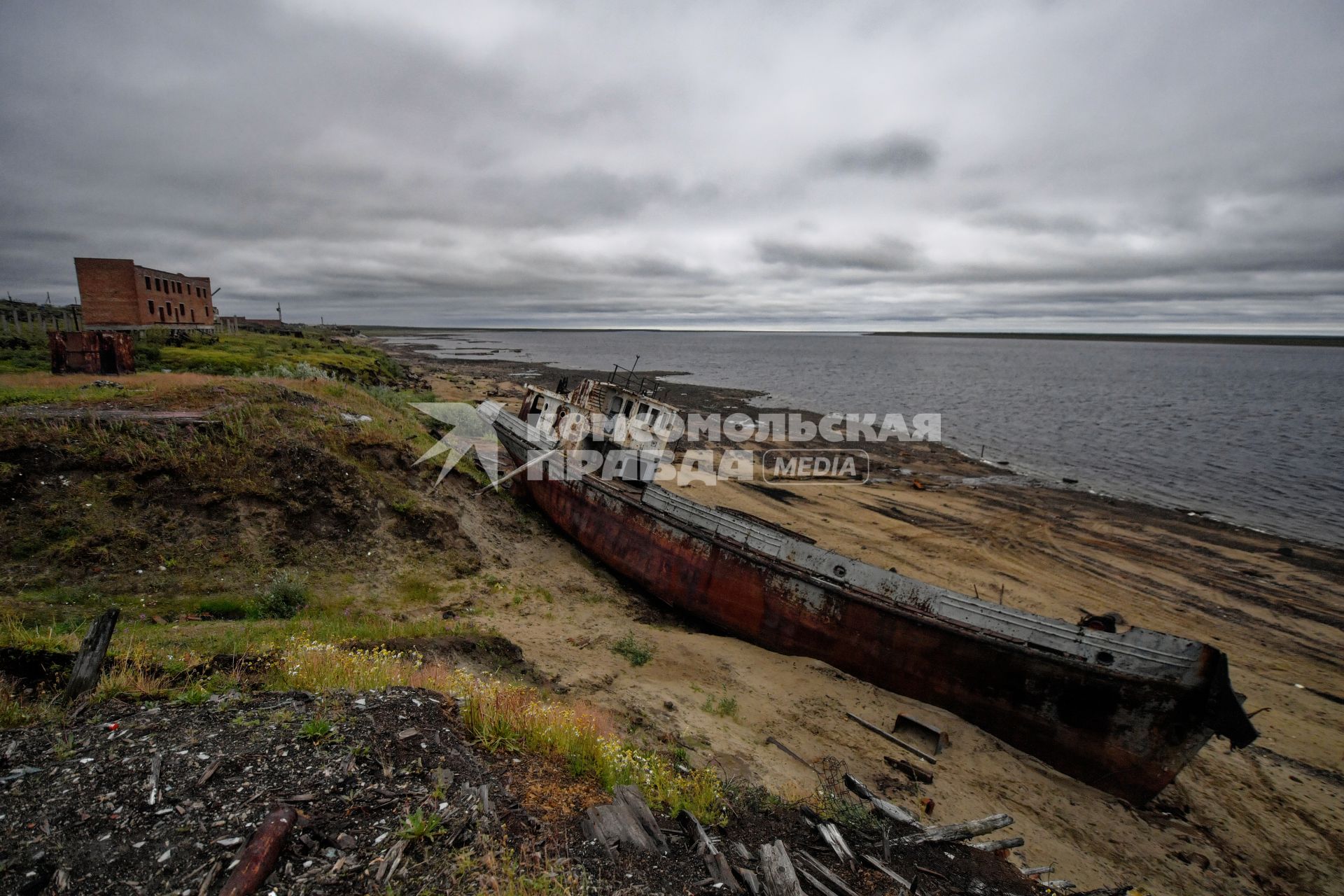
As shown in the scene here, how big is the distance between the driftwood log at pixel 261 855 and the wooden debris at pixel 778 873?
3858 mm

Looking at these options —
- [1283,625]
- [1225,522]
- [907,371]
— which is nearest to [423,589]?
[1283,625]

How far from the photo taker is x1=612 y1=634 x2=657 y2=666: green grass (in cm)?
1159

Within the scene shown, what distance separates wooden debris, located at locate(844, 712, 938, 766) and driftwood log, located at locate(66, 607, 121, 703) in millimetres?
11259

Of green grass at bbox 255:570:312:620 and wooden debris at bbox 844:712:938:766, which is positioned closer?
wooden debris at bbox 844:712:938:766

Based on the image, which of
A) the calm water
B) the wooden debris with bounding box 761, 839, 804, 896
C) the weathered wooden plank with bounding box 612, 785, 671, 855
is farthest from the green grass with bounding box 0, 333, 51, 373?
the calm water

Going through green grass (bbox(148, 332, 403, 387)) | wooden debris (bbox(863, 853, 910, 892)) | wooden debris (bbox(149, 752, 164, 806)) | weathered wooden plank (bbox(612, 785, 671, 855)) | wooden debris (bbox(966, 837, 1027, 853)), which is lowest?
wooden debris (bbox(966, 837, 1027, 853))

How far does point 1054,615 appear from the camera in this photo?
15383 mm

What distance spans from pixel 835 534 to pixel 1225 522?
714 inches

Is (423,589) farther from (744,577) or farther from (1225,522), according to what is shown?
(1225,522)

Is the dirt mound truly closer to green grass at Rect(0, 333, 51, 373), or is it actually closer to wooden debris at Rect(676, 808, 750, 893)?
wooden debris at Rect(676, 808, 750, 893)

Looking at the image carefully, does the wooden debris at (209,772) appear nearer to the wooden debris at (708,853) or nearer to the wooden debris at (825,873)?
the wooden debris at (708,853)

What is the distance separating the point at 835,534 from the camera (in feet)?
68.1

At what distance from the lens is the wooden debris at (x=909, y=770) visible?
9180 millimetres

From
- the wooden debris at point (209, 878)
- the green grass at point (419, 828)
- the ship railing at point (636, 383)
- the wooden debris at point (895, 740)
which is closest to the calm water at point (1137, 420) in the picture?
the ship railing at point (636, 383)
